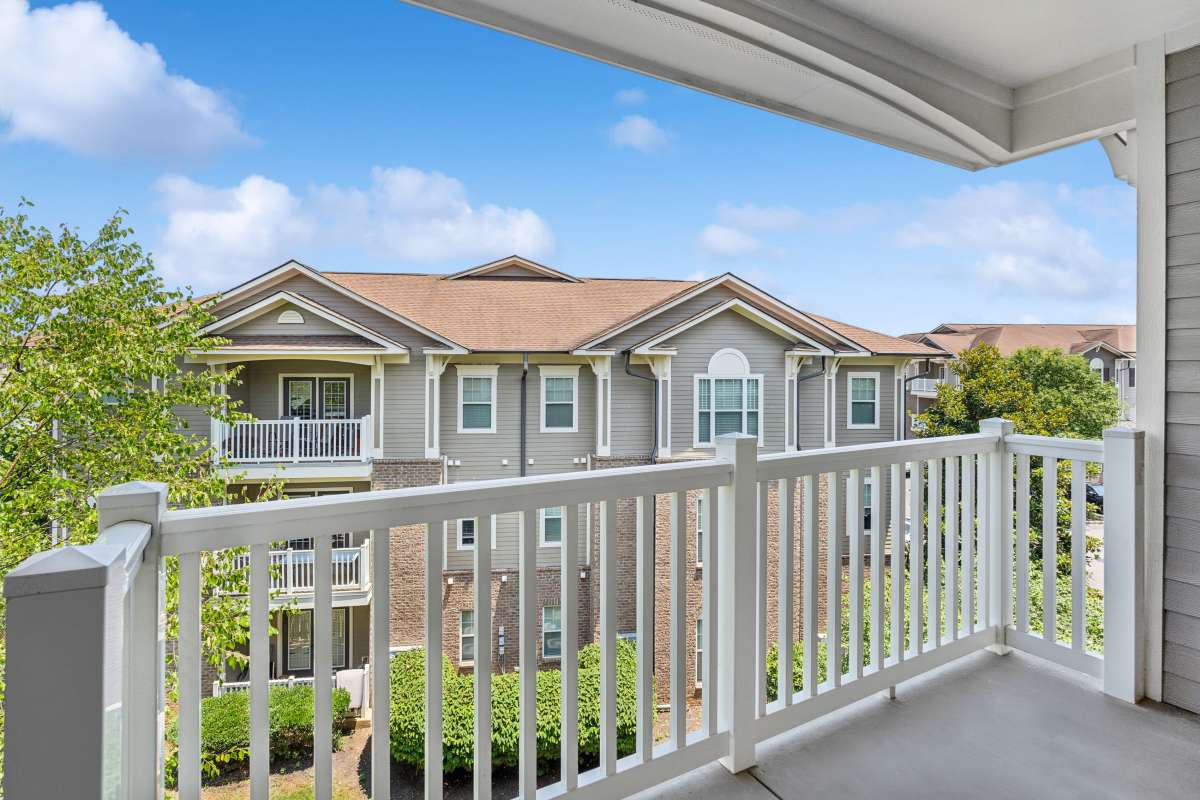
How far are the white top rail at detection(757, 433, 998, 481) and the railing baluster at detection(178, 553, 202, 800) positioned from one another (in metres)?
1.25

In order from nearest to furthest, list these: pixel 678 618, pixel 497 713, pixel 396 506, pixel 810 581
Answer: pixel 396 506 < pixel 678 618 < pixel 810 581 < pixel 497 713

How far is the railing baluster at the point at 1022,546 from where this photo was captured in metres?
2.25

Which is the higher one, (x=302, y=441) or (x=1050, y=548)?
(x=302, y=441)

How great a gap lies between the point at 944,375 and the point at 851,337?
2.36ft

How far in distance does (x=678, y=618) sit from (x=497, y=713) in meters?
2.54

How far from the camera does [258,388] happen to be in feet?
11.6

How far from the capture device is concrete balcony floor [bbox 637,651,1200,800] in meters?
1.53

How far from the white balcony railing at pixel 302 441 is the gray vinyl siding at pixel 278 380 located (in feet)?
0.24

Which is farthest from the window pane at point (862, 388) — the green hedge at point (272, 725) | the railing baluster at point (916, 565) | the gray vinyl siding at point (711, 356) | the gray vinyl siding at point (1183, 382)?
the green hedge at point (272, 725)

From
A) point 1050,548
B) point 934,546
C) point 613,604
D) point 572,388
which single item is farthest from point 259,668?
point 572,388

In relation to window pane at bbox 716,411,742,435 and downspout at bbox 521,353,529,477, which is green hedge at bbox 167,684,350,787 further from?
window pane at bbox 716,411,742,435

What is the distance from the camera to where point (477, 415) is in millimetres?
3266

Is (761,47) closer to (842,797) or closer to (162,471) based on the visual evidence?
(842,797)

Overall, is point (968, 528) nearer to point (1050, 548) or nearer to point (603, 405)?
point (1050, 548)
